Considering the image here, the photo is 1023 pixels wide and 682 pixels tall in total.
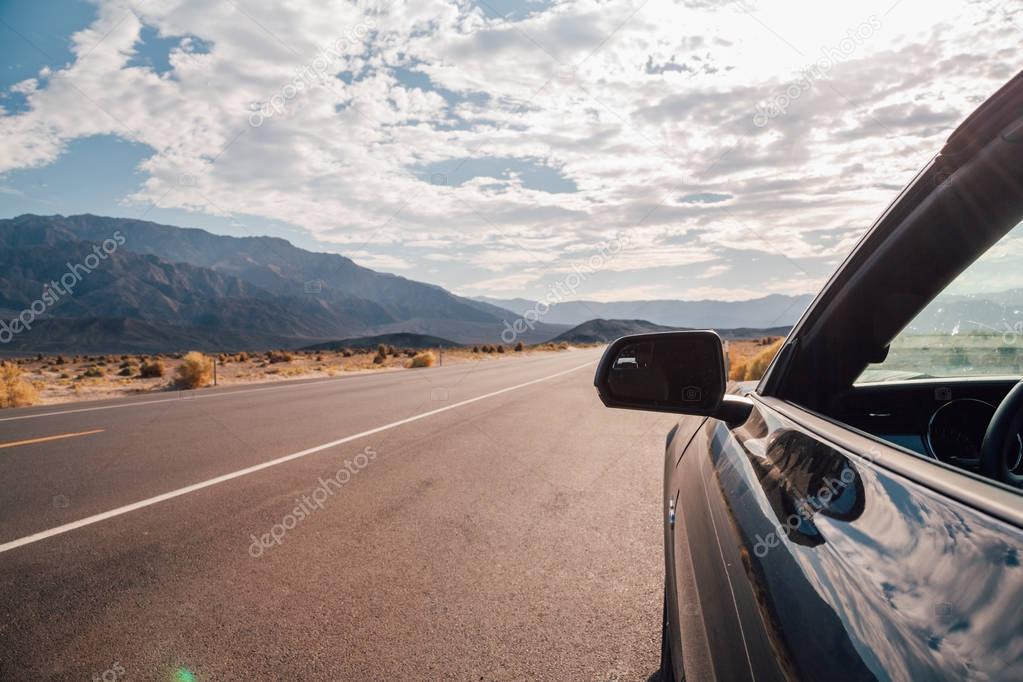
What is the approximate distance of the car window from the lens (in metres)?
1.58

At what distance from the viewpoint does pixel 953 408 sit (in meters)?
2.06

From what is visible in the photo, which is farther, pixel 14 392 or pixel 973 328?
pixel 14 392

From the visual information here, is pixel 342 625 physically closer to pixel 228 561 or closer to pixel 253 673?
pixel 253 673

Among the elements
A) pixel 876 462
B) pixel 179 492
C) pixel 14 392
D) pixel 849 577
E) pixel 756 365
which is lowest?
pixel 14 392

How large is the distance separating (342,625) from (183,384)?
71.6 feet

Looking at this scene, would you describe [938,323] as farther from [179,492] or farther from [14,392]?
[14,392]

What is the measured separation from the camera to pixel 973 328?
6.07ft

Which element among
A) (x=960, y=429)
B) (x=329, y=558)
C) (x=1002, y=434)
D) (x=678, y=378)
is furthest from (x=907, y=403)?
(x=329, y=558)

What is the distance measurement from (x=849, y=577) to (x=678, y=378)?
1.19 metres

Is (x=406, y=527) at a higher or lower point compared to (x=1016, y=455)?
lower

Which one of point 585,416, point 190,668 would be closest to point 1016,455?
point 190,668

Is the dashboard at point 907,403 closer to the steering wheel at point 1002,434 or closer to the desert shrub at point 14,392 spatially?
the steering wheel at point 1002,434

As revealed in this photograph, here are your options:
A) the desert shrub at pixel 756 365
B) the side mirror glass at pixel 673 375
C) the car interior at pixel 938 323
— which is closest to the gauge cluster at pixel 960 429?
the car interior at pixel 938 323

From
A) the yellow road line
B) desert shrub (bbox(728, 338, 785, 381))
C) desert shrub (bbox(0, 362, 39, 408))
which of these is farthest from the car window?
desert shrub (bbox(0, 362, 39, 408))
